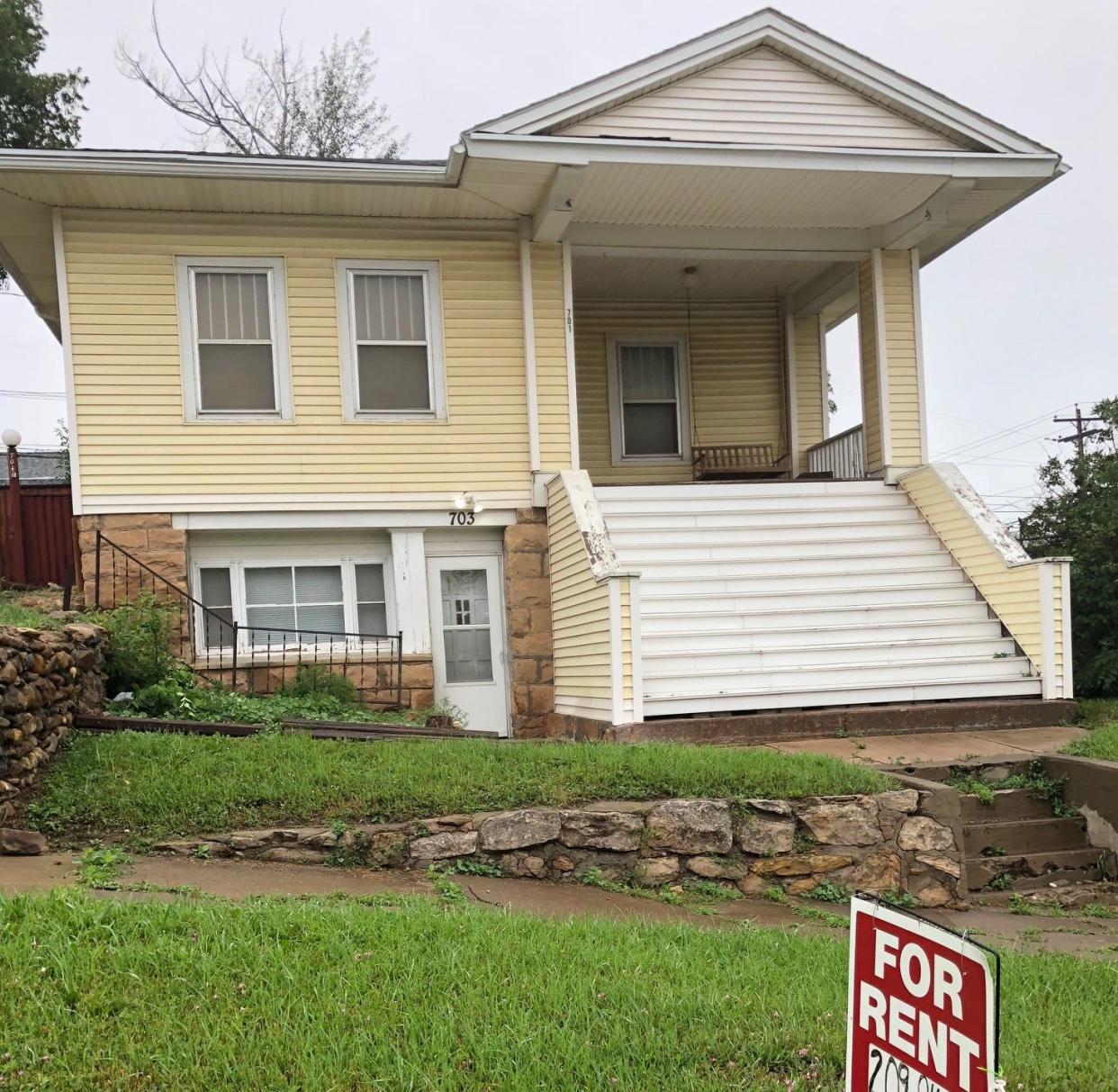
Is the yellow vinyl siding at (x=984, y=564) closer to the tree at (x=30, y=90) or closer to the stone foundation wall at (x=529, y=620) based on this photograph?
the stone foundation wall at (x=529, y=620)

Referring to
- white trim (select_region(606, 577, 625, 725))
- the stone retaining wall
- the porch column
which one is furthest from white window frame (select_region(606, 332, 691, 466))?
the stone retaining wall

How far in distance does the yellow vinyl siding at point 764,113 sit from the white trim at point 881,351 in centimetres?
146

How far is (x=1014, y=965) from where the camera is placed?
5016 millimetres

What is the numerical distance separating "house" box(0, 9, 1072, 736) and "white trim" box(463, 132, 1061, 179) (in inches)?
1.0

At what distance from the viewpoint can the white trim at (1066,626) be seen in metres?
9.84

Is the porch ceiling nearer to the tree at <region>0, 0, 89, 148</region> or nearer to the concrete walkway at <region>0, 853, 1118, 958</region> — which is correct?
the concrete walkway at <region>0, 853, 1118, 958</region>

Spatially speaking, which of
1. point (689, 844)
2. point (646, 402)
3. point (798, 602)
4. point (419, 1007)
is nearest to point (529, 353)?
point (646, 402)

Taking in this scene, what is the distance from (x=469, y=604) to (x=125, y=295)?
468cm

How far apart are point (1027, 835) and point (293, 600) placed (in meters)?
7.25

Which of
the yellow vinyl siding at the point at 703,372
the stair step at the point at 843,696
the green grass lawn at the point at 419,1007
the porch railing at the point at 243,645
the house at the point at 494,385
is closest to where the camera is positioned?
the green grass lawn at the point at 419,1007

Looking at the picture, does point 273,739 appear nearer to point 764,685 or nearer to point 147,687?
point 147,687

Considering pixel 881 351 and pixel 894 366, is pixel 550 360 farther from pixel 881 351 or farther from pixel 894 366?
pixel 894 366

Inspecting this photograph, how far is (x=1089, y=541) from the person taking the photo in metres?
12.6

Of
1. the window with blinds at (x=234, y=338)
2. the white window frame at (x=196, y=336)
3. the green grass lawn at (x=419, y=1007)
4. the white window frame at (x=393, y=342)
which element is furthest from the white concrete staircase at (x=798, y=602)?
the green grass lawn at (x=419, y=1007)
